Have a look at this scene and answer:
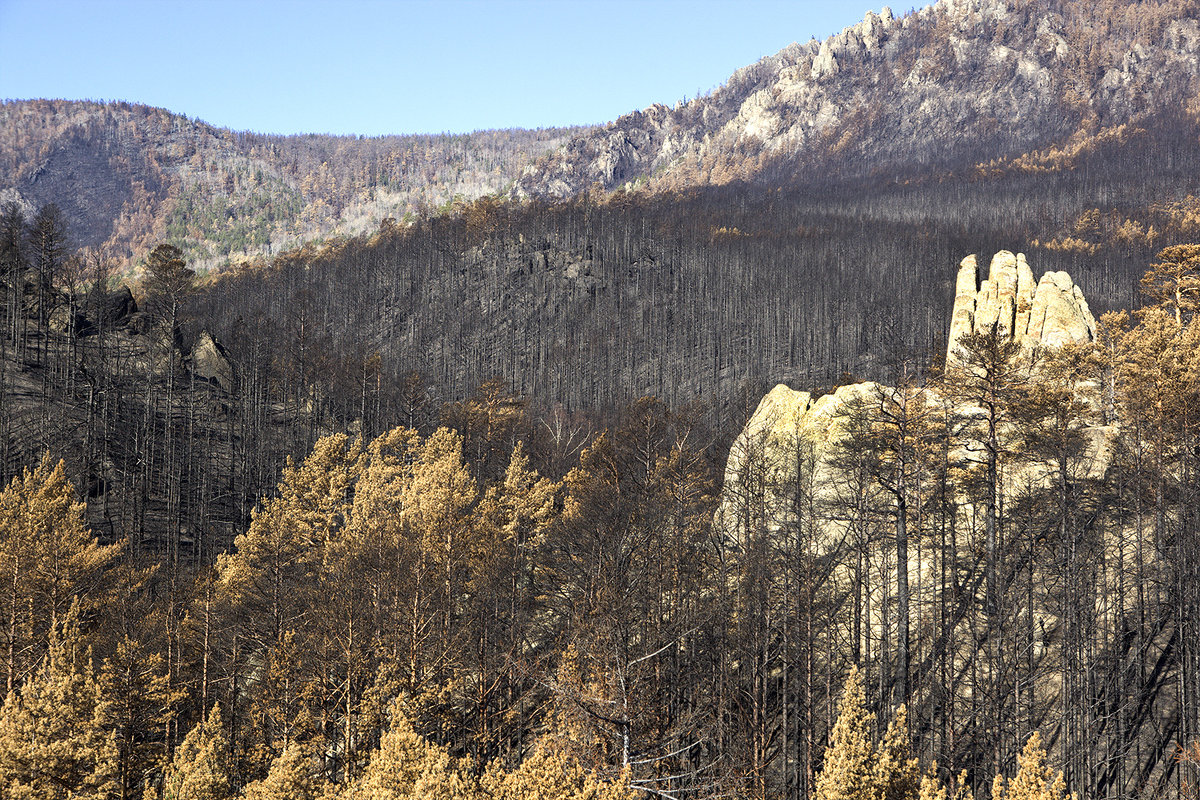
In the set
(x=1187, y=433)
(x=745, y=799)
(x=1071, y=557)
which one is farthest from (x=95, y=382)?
(x=1187, y=433)

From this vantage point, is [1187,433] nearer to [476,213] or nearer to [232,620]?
[232,620]

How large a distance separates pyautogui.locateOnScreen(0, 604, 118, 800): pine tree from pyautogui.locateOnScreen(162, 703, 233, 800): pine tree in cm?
213

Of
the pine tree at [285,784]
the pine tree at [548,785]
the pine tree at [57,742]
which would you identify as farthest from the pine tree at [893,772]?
the pine tree at [57,742]

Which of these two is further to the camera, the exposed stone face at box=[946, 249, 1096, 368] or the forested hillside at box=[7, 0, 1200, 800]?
the exposed stone face at box=[946, 249, 1096, 368]

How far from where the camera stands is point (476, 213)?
184 m

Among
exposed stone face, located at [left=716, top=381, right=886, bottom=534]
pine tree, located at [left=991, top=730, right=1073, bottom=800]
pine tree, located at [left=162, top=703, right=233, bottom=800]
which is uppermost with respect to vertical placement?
exposed stone face, located at [left=716, top=381, right=886, bottom=534]

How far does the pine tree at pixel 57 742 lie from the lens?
84.1 feet

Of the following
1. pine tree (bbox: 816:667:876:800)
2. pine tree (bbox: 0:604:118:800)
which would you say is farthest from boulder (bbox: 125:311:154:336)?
pine tree (bbox: 816:667:876:800)

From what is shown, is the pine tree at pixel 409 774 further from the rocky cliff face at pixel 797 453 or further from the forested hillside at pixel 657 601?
the rocky cliff face at pixel 797 453

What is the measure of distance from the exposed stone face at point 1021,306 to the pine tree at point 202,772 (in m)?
51.1

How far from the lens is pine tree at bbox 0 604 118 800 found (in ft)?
84.1

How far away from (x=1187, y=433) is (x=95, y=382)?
75788 millimetres

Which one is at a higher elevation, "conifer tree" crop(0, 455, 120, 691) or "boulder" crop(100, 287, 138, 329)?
"boulder" crop(100, 287, 138, 329)

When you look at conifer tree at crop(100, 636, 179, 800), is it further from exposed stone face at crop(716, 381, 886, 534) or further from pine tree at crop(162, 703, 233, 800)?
exposed stone face at crop(716, 381, 886, 534)
